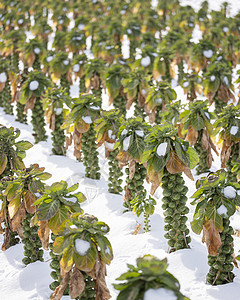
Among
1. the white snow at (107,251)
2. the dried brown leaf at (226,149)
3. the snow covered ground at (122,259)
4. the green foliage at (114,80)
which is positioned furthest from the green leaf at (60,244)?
Answer: the green foliage at (114,80)

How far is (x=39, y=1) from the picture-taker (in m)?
22.2

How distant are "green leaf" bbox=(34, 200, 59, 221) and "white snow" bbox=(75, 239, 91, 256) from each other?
61cm

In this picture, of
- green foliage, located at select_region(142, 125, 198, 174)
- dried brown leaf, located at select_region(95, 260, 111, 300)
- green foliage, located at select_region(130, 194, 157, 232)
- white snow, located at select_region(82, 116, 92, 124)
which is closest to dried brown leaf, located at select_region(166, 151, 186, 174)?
green foliage, located at select_region(142, 125, 198, 174)

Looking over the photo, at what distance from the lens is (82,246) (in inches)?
109

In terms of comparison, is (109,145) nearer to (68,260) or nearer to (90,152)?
(90,152)

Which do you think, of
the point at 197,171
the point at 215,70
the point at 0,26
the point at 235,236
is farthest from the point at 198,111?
the point at 0,26

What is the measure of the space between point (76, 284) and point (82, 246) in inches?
13.7

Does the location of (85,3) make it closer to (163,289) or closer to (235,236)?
(235,236)

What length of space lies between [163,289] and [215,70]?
6867mm

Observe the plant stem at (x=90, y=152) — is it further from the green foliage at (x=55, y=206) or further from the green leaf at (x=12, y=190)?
the green foliage at (x=55, y=206)

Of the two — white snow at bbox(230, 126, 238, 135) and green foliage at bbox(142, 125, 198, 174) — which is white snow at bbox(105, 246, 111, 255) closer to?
green foliage at bbox(142, 125, 198, 174)

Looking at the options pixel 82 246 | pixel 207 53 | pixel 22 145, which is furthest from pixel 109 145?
pixel 207 53

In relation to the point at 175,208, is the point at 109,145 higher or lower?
higher

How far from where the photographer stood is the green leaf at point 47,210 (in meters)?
3.32
